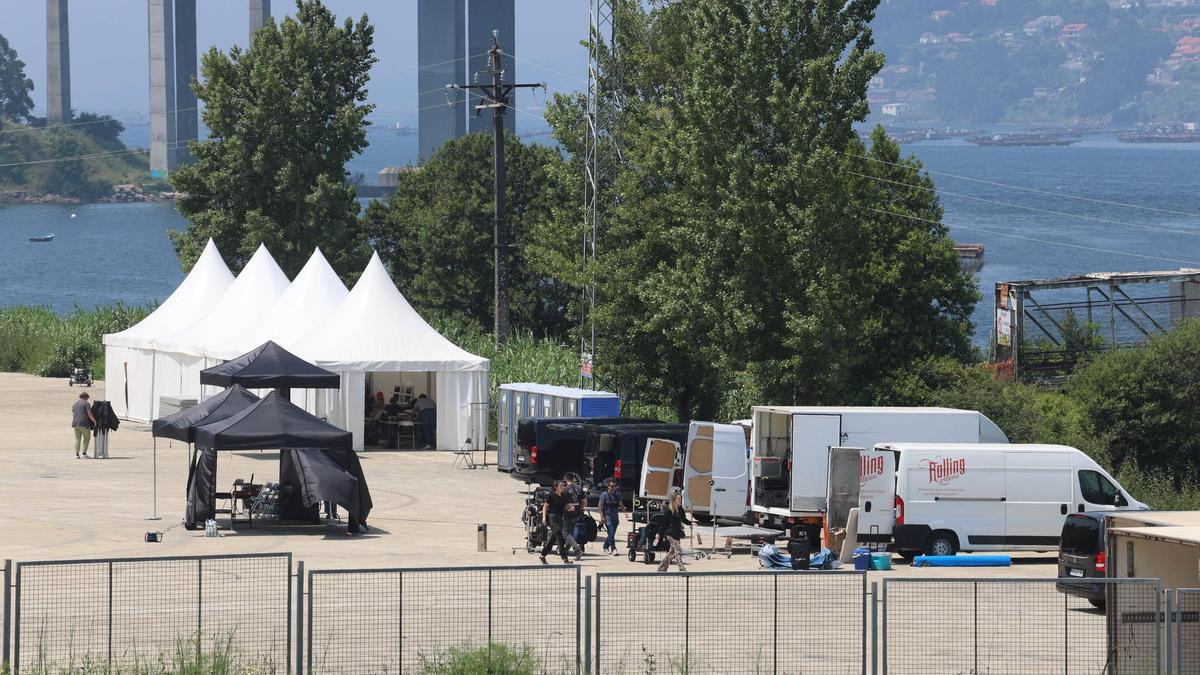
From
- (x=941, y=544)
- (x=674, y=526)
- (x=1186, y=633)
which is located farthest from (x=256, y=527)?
(x=1186, y=633)

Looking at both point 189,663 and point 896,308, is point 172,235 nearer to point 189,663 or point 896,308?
point 896,308

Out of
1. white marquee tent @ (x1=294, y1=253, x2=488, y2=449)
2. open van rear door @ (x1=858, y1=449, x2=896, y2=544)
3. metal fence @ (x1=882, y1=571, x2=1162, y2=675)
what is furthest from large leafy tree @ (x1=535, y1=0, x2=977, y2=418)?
metal fence @ (x1=882, y1=571, x2=1162, y2=675)

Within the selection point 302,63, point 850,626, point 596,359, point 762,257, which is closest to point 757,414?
point 762,257

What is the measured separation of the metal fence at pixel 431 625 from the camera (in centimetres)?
1536

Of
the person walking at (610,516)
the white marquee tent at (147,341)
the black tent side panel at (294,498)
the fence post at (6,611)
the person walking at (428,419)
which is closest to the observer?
the fence post at (6,611)

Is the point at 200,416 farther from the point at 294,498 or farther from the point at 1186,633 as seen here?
the point at 1186,633

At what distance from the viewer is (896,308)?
48906mm

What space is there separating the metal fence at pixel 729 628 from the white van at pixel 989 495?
888 centimetres

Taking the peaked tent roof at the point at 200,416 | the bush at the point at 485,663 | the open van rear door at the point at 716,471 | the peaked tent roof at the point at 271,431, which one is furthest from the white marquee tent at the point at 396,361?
the bush at the point at 485,663

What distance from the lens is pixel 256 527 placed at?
27.5 metres

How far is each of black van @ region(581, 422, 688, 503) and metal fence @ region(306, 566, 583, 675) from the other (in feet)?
45.4

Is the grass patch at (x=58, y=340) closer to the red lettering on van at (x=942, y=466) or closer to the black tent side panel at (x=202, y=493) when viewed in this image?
the black tent side panel at (x=202, y=493)

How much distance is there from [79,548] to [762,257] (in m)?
17.5

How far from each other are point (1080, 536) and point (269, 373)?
54.2 ft
